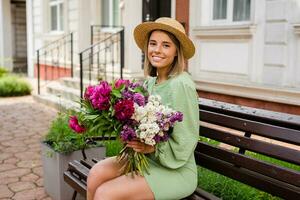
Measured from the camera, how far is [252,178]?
2.86 meters

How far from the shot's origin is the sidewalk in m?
4.55

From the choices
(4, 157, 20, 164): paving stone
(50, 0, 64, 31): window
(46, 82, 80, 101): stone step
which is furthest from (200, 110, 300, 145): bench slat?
(50, 0, 64, 31): window

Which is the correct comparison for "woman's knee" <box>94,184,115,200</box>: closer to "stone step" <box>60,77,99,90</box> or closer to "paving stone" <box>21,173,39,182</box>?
"paving stone" <box>21,173,39,182</box>

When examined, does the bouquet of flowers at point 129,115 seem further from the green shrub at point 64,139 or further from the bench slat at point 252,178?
the green shrub at point 64,139

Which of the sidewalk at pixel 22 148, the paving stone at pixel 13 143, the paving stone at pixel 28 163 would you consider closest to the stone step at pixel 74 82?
the sidewalk at pixel 22 148

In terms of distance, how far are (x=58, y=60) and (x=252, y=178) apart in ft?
37.0

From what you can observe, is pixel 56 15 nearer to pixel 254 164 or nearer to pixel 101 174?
pixel 101 174

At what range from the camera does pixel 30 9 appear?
15867 mm

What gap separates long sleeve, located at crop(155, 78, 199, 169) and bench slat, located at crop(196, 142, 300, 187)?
450 mm

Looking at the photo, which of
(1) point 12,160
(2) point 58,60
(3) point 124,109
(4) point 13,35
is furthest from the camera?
(4) point 13,35

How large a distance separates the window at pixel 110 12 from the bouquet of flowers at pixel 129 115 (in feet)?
30.3

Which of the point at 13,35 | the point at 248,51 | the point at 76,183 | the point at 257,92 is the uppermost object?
A: the point at 13,35

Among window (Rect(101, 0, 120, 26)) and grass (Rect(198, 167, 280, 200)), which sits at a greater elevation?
window (Rect(101, 0, 120, 26))

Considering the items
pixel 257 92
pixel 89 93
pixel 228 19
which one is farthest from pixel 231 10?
pixel 89 93
